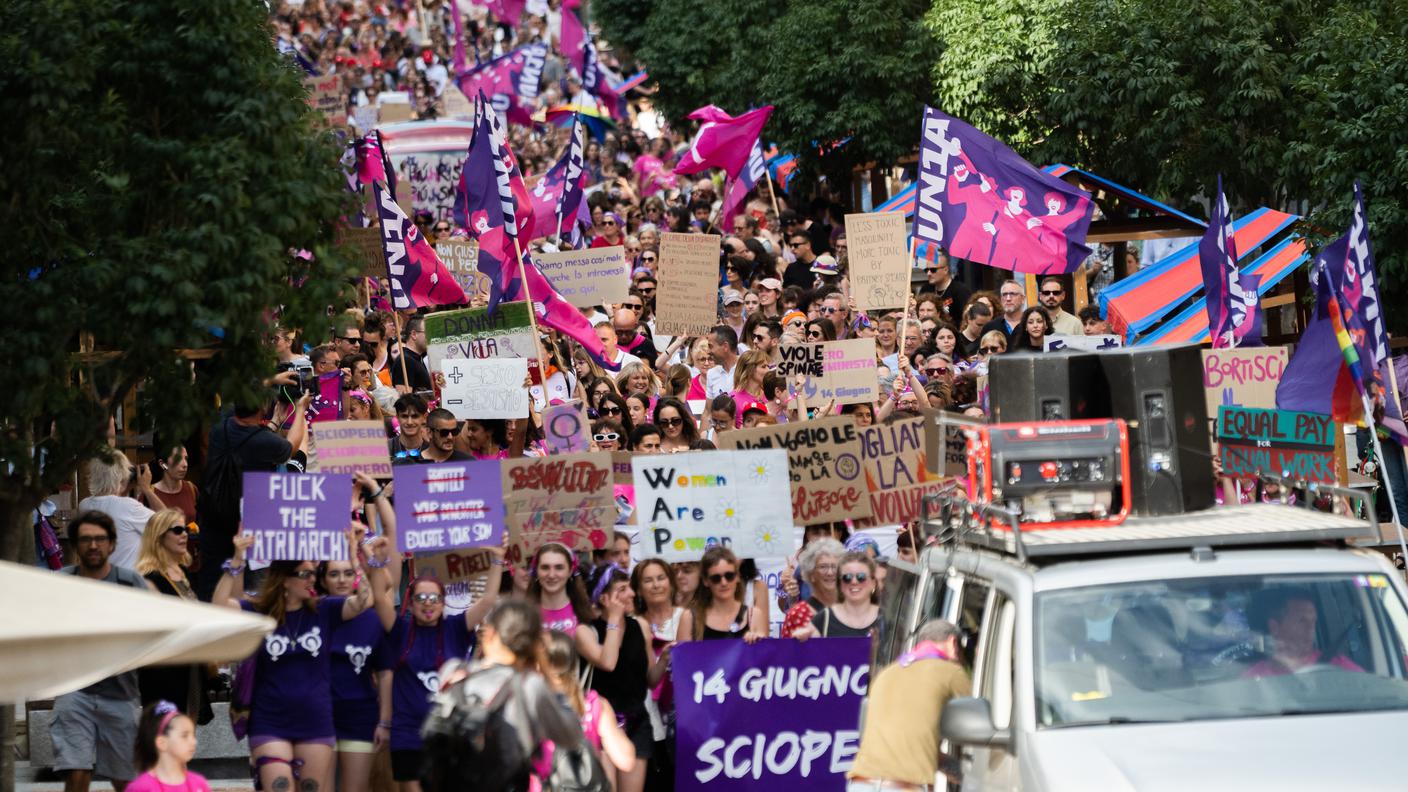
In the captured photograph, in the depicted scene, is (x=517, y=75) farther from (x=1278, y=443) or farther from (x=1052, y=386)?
(x=1052, y=386)

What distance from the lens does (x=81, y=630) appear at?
6.63 metres

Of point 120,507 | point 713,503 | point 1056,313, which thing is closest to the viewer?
point 713,503

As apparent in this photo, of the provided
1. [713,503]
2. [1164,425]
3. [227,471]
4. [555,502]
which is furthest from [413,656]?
[1164,425]

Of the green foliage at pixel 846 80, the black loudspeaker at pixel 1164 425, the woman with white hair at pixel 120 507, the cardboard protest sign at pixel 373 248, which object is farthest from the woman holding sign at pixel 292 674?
the green foliage at pixel 846 80

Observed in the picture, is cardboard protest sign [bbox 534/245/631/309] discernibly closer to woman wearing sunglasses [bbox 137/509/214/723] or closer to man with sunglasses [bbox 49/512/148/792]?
woman wearing sunglasses [bbox 137/509/214/723]

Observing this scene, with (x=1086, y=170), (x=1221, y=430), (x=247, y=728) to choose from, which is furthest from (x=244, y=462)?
(x=1086, y=170)

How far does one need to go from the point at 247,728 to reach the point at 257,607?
2.02 feet

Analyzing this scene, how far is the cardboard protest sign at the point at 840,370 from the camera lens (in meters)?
14.8

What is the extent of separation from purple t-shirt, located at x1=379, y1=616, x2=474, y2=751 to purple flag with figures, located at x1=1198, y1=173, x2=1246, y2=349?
620cm

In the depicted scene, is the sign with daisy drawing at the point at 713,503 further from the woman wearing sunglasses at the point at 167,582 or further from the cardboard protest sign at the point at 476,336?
the cardboard protest sign at the point at 476,336

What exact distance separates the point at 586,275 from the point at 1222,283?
17.4ft

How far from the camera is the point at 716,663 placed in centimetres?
1120

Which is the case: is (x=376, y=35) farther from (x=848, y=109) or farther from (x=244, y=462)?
(x=244, y=462)

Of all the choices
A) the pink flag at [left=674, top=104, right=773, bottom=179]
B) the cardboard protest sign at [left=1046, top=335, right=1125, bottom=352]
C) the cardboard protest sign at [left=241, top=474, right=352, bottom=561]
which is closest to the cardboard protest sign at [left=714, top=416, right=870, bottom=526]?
the cardboard protest sign at [left=241, top=474, right=352, bottom=561]
